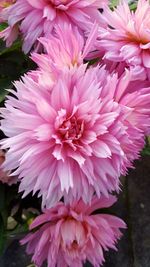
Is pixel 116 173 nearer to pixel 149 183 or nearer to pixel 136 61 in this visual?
pixel 136 61

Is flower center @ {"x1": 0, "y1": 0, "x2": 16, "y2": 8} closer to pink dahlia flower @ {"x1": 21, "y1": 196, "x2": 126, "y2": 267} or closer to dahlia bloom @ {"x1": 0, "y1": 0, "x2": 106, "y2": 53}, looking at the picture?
dahlia bloom @ {"x1": 0, "y1": 0, "x2": 106, "y2": 53}

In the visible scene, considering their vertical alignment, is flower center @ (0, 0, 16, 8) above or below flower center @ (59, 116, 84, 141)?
above

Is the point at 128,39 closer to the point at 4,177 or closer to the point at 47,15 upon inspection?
the point at 47,15

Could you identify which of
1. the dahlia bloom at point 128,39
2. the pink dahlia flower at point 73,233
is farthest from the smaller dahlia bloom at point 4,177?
the dahlia bloom at point 128,39

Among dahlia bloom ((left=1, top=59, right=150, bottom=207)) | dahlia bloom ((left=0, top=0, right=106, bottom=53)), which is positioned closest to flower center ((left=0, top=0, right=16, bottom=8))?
dahlia bloom ((left=0, top=0, right=106, bottom=53))

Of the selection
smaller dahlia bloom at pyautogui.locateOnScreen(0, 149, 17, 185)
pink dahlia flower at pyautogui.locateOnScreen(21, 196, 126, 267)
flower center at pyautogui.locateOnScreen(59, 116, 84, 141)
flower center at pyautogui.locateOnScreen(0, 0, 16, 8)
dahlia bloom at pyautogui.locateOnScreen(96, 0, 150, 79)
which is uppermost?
flower center at pyautogui.locateOnScreen(0, 0, 16, 8)

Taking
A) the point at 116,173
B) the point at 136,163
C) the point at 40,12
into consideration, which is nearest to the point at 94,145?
the point at 116,173
